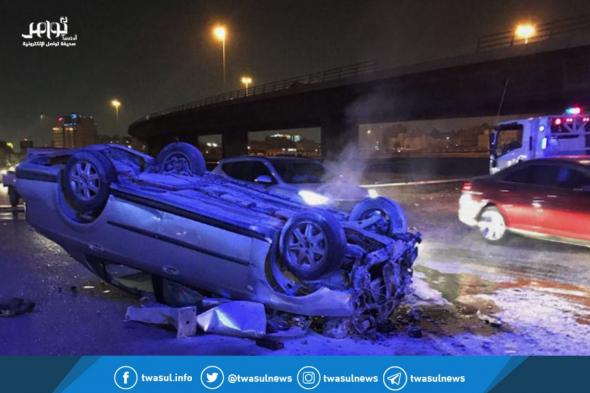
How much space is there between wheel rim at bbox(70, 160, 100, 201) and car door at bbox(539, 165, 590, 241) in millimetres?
6550

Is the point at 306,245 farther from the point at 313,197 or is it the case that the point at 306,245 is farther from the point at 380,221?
the point at 313,197

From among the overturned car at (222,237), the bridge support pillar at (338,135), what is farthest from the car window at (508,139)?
the bridge support pillar at (338,135)

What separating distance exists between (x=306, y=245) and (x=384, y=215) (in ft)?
4.02

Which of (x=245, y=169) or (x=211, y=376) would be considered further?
(x=245, y=169)

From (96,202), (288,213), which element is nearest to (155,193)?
(96,202)

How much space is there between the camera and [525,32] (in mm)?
22141

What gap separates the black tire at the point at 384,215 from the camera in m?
5.30

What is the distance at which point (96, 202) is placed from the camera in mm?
4902

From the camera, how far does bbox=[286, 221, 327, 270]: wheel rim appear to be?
4422mm

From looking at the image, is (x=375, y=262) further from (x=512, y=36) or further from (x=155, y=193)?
(x=512, y=36)

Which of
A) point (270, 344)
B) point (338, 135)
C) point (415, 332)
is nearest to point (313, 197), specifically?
point (415, 332)

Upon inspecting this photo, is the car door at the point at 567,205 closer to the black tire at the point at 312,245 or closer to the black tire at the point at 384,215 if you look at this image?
the black tire at the point at 384,215

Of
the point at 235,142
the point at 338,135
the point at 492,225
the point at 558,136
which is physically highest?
the point at 235,142

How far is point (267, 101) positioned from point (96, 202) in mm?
34210
